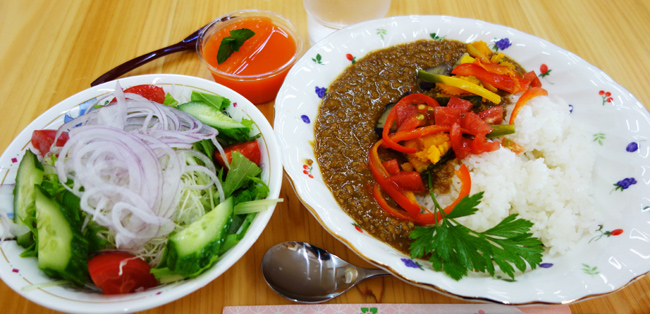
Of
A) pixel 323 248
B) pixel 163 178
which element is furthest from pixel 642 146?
pixel 163 178

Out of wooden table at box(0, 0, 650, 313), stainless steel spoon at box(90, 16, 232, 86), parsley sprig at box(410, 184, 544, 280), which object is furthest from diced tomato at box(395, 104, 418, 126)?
stainless steel spoon at box(90, 16, 232, 86)

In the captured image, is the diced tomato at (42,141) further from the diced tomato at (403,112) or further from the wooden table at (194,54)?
the diced tomato at (403,112)

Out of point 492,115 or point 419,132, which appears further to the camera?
point 492,115

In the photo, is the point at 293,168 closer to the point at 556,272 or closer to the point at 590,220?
the point at 556,272

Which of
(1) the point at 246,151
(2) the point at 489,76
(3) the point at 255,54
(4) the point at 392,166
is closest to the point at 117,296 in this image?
(1) the point at 246,151

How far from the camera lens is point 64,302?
1245mm

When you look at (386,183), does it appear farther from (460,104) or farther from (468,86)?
(468,86)

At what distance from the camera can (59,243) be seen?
1.27 metres

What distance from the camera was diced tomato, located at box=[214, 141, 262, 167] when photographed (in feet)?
5.55

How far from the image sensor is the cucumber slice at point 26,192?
→ 1.38m

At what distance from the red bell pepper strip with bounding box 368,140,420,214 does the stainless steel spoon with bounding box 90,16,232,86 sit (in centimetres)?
161

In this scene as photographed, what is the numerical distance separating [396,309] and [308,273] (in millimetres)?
474

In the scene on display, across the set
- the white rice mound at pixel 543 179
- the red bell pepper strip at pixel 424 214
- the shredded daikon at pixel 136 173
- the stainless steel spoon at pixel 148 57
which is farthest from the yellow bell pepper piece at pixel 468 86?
the stainless steel spoon at pixel 148 57

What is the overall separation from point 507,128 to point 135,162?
2110 mm
